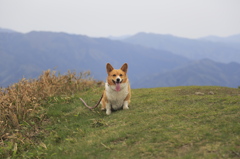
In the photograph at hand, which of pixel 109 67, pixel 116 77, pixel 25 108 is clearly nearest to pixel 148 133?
pixel 116 77

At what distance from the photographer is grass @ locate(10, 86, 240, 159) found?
4.72 metres

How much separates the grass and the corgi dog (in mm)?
334

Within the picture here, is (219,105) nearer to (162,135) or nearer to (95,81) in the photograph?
(162,135)

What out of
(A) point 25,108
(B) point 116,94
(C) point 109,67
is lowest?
(A) point 25,108

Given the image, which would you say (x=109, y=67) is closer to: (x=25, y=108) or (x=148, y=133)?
(x=148, y=133)

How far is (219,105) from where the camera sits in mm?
7637

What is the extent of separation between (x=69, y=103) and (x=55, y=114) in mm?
1699

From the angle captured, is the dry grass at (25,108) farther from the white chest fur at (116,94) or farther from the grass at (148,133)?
the white chest fur at (116,94)

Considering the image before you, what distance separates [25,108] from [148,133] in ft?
16.6

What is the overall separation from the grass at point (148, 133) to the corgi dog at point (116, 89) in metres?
0.33

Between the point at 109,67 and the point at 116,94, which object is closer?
the point at 109,67

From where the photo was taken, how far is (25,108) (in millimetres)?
8711

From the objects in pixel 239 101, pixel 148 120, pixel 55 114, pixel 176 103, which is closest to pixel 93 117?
pixel 55 114

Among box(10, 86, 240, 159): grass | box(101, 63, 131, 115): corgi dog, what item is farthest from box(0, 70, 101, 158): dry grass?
box(101, 63, 131, 115): corgi dog
